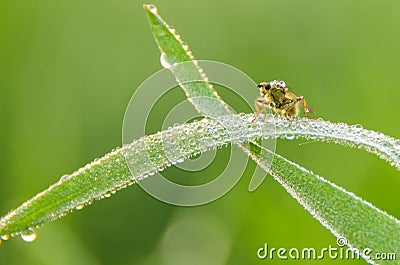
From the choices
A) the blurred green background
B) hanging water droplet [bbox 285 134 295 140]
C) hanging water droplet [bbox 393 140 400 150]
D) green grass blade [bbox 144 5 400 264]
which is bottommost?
green grass blade [bbox 144 5 400 264]

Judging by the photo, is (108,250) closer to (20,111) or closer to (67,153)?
(67,153)

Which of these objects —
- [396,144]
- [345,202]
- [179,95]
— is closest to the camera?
[345,202]

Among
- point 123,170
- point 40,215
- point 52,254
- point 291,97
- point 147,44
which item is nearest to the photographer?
point 40,215

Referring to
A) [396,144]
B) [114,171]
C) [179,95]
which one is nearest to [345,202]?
[396,144]

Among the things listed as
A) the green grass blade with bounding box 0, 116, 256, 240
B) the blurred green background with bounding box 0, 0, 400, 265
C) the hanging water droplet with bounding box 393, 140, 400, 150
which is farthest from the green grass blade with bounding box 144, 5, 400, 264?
the blurred green background with bounding box 0, 0, 400, 265

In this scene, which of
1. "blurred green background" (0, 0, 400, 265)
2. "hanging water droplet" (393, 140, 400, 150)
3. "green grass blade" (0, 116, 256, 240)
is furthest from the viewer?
"blurred green background" (0, 0, 400, 265)

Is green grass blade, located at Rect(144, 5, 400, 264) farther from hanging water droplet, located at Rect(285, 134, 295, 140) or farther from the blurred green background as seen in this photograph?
the blurred green background

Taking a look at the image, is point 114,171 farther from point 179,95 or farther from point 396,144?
point 179,95

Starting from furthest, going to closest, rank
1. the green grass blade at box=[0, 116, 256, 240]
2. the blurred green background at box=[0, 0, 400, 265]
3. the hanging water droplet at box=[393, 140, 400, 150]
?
the blurred green background at box=[0, 0, 400, 265] → the hanging water droplet at box=[393, 140, 400, 150] → the green grass blade at box=[0, 116, 256, 240]

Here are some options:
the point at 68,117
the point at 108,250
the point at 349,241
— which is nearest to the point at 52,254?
the point at 108,250
